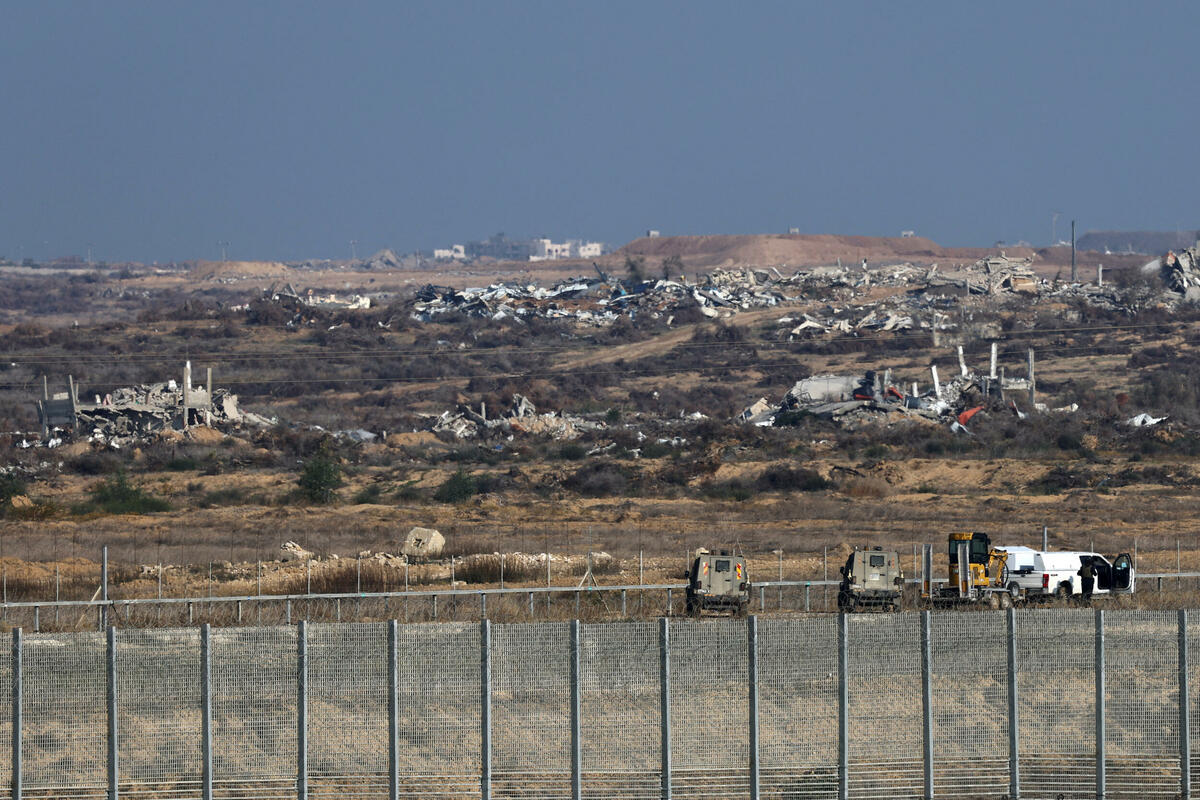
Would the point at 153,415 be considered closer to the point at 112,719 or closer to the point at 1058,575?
the point at 1058,575

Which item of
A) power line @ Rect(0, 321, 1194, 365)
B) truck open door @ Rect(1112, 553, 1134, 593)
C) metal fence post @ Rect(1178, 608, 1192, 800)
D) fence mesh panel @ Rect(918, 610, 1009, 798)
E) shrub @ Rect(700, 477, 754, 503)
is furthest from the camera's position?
power line @ Rect(0, 321, 1194, 365)

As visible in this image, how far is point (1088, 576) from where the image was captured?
1137 inches

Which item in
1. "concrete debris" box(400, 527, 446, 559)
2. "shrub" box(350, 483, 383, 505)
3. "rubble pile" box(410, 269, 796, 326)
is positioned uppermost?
"rubble pile" box(410, 269, 796, 326)

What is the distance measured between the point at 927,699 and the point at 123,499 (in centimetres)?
3980

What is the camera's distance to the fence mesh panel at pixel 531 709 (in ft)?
47.0

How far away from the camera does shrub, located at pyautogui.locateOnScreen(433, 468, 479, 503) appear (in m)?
51.8

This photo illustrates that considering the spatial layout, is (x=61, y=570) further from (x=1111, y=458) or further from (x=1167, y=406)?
(x=1167, y=406)

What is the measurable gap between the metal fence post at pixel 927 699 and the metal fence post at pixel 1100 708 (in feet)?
5.03

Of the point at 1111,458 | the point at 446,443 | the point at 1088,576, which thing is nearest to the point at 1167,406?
the point at 1111,458

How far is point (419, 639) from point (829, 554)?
24560 mm

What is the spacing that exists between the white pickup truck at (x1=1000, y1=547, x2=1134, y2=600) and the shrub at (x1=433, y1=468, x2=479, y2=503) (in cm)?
2575

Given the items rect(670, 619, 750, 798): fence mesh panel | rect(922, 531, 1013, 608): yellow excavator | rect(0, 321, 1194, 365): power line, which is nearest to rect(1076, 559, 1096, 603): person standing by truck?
rect(922, 531, 1013, 608): yellow excavator

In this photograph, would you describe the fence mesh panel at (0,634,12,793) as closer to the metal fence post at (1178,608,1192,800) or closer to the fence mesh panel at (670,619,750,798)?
the fence mesh panel at (670,619,750,798)

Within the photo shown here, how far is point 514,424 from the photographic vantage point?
2810 inches
